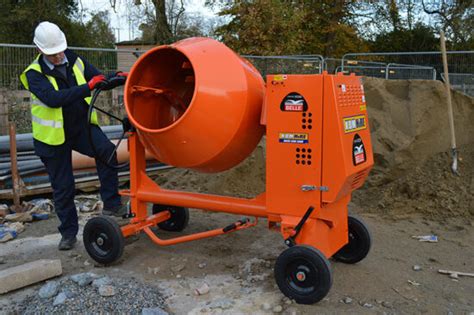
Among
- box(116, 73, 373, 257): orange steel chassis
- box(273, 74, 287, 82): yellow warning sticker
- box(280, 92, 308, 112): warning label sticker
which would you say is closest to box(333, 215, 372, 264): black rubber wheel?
box(116, 73, 373, 257): orange steel chassis

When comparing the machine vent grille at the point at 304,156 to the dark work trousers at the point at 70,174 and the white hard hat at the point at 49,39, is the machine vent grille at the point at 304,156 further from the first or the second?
the white hard hat at the point at 49,39

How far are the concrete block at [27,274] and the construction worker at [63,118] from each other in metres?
0.65

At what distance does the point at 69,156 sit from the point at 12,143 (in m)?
1.54

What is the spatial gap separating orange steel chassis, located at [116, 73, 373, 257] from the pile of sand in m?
2.05

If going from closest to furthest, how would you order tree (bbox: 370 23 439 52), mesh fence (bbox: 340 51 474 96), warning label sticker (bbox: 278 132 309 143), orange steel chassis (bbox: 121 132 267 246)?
warning label sticker (bbox: 278 132 309 143), orange steel chassis (bbox: 121 132 267 246), mesh fence (bbox: 340 51 474 96), tree (bbox: 370 23 439 52)

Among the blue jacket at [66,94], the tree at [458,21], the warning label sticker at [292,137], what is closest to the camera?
the warning label sticker at [292,137]

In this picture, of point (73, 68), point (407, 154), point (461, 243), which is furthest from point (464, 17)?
point (73, 68)

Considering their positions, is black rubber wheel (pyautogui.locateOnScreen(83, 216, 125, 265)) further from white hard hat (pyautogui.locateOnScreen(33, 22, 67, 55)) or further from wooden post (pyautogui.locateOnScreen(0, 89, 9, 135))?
wooden post (pyautogui.locateOnScreen(0, 89, 9, 135))

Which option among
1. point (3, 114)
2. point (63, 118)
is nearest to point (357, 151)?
point (63, 118)

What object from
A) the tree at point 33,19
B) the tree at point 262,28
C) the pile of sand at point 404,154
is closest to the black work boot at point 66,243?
the pile of sand at point 404,154

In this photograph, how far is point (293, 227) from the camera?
10.4 feet

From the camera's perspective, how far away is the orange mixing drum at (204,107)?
3148mm

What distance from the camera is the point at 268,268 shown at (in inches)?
143

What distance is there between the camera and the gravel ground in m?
3.00
